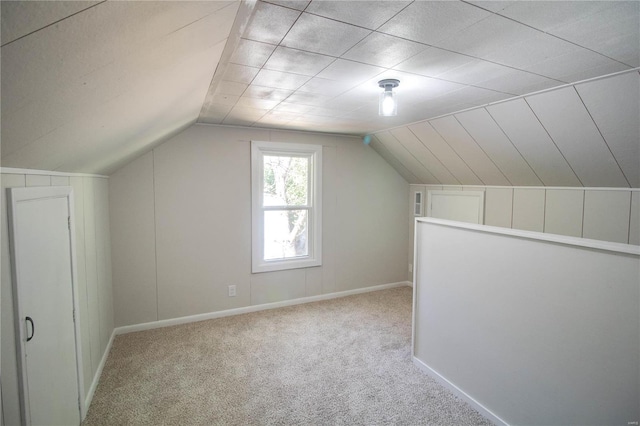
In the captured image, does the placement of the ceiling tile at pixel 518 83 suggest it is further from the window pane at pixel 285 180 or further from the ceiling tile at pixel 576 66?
the window pane at pixel 285 180

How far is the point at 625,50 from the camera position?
1642 millimetres

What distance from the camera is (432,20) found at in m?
1.38

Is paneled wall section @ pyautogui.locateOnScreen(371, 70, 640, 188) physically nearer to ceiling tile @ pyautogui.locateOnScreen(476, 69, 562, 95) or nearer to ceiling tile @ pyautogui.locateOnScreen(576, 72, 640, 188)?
ceiling tile @ pyautogui.locateOnScreen(576, 72, 640, 188)

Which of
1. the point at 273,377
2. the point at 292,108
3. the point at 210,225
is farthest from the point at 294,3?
the point at 210,225

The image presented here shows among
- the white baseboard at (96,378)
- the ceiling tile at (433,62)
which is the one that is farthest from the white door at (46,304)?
the ceiling tile at (433,62)

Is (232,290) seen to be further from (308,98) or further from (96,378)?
(308,98)

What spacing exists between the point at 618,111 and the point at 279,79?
2.31m

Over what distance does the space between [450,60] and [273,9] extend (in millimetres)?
1070

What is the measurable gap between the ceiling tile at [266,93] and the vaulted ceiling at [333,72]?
23 millimetres

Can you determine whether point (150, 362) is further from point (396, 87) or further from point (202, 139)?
point (396, 87)

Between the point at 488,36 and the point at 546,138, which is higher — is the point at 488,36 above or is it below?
above

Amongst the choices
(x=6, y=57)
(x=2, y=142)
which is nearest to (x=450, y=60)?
(x=6, y=57)

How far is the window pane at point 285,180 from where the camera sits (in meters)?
4.11

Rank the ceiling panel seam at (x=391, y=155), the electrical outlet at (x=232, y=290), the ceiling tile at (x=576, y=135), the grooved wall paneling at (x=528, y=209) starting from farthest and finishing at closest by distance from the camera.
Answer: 1. the ceiling panel seam at (x=391, y=155)
2. the electrical outlet at (x=232, y=290)
3. the grooved wall paneling at (x=528, y=209)
4. the ceiling tile at (x=576, y=135)
